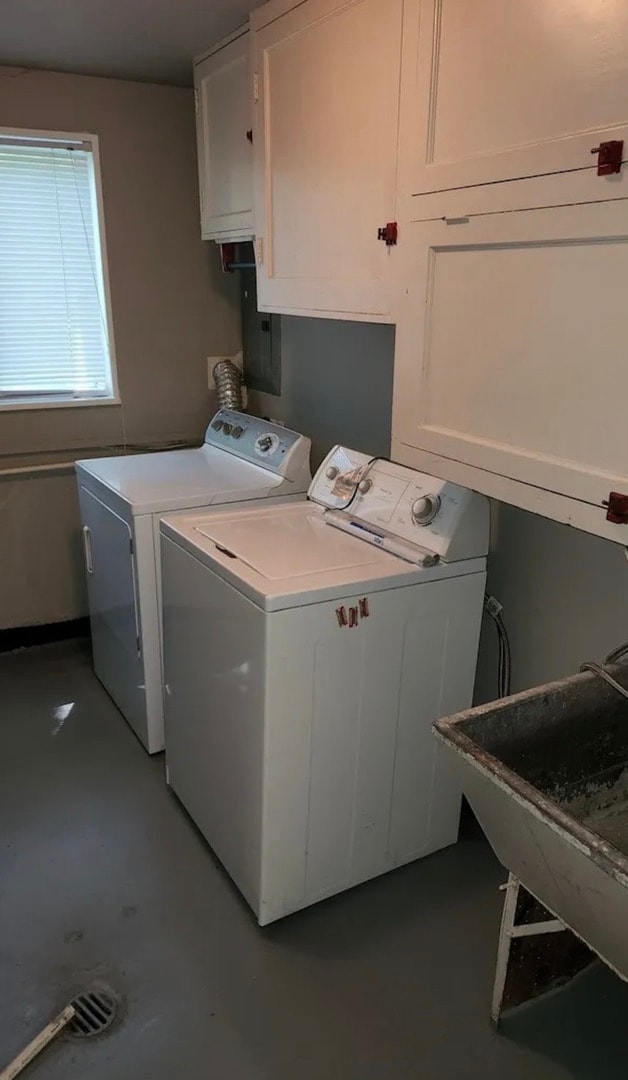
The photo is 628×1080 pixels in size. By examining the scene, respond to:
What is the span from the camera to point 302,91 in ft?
6.25

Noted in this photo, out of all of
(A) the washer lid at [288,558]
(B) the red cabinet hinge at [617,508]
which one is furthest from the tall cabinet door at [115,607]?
(B) the red cabinet hinge at [617,508]

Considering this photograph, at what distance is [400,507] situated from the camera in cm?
197

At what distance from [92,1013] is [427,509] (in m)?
1.37

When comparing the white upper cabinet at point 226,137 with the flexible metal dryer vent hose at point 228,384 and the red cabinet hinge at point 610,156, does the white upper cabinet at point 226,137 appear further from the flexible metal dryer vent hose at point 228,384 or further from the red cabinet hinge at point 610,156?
the red cabinet hinge at point 610,156

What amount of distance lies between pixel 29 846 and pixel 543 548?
1.66 m

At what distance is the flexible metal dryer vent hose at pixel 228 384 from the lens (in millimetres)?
3189

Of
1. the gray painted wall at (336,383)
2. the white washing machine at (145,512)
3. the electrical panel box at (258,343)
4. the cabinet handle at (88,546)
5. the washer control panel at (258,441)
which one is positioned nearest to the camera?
the white washing machine at (145,512)

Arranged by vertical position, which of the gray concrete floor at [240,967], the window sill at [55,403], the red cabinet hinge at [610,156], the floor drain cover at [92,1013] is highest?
the red cabinet hinge at [610,156]

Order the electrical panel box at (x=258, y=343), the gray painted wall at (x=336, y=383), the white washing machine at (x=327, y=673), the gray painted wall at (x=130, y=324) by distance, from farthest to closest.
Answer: the electrical panel box at (x=258, y=343)
the gray painted wall at (x=130, y=324)
the gray painted wall at (x=336, y=383)
the white washing machine at (x=327, y=673)

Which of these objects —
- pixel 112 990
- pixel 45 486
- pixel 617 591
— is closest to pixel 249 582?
pixel 617 591

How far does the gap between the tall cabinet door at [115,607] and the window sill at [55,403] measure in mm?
480

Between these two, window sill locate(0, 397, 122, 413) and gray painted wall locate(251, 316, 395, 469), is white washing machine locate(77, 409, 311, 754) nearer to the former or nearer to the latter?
gray painted wall locate(251, 316, 395, 469)

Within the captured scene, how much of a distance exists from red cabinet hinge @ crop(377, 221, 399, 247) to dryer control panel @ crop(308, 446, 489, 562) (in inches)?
21.2

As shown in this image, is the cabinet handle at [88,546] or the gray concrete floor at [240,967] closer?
the gray concrete floor at [240,967]
